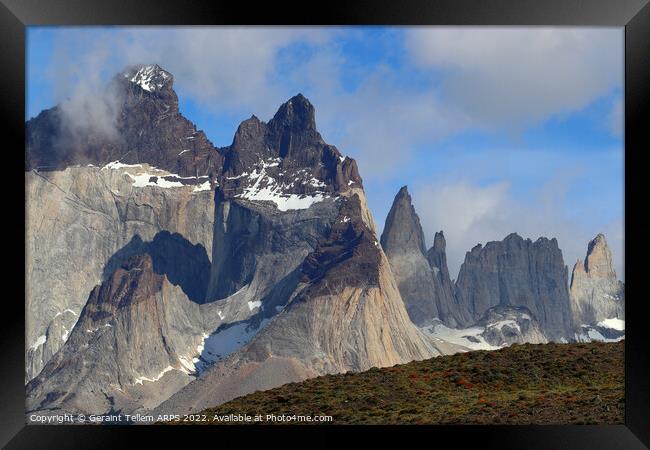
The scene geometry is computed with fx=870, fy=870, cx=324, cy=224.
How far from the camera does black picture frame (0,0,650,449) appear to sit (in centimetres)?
1372

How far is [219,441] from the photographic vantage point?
46.6ft

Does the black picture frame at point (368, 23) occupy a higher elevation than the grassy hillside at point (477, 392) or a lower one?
higher

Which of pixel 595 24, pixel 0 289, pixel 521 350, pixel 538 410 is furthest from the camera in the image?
pixel 521 350

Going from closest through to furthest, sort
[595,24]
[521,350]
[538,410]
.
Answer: [595,24]
[538,410]
[521,350]

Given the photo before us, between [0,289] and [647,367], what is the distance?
10166mm

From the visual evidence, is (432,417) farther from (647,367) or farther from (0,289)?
(0,289)

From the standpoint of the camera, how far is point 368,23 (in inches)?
561

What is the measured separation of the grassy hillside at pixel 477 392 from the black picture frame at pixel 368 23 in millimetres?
13498

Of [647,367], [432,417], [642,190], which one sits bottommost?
[432,417]

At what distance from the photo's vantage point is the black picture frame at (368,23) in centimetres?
1372

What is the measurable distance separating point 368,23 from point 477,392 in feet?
83.3

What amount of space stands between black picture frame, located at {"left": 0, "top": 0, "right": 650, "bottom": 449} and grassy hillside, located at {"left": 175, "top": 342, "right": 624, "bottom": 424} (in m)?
13.5

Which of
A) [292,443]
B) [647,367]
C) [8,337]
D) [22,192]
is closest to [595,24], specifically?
[647,367]

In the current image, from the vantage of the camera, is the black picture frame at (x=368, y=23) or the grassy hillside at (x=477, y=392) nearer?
the black picture frame at (x=368, y=23)
